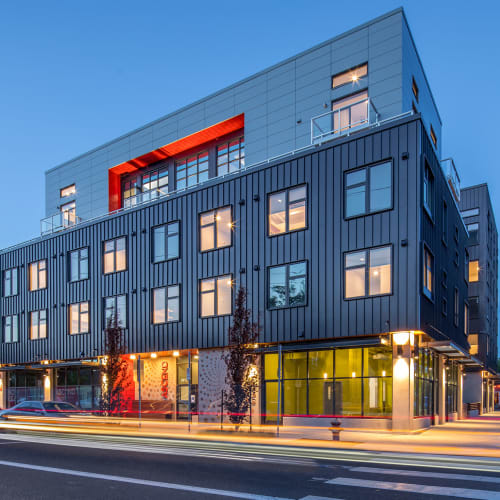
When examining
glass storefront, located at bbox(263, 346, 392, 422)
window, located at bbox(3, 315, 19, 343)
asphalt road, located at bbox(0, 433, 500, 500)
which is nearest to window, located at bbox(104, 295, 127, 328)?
glass storefront, located at bbox(263, 346, 392, 422)

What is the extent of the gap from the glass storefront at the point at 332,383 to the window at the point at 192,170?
12.9 metres

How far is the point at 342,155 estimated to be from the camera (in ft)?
74.0

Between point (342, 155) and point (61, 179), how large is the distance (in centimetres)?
2507

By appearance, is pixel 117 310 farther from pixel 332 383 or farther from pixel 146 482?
pixel 146 482

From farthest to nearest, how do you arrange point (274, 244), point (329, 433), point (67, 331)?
1. point (67, 331)
2. point (274, 244)
3. point (329, 433)

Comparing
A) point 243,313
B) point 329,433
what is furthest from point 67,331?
point 329,433

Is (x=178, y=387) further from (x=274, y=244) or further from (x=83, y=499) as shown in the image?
(x=83, y=499)

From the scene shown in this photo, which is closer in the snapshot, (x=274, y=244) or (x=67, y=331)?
(x=274, y=244)

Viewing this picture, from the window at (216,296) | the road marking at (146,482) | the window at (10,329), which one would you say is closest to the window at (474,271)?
the window at (216,296)

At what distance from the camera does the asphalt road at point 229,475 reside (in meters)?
8.23

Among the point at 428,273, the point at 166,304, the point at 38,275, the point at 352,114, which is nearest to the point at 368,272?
the point at 428,273

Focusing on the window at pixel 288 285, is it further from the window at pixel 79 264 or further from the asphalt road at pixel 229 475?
the window at pixel 79 264

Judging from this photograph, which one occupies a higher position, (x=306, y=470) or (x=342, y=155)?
(x=342, y=155)

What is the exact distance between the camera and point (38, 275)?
35.8 m
